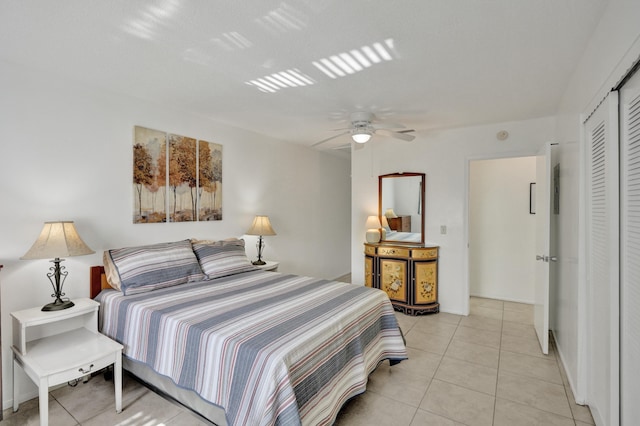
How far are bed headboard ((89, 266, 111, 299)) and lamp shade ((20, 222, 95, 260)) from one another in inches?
17.1

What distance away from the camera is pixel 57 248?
2.31 metres

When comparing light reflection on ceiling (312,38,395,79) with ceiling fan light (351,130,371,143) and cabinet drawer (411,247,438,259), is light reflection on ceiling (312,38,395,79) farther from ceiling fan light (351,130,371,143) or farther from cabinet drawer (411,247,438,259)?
cabinet drawer (411,247,438,259)

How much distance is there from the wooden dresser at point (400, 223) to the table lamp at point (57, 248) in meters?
3.60

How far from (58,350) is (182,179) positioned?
186cm

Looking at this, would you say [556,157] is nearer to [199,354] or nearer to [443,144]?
[443,144]

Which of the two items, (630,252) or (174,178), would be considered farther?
(174,178)

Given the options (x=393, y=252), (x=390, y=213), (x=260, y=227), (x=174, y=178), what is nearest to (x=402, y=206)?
(x=390, y=213)

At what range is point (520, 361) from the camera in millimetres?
2941

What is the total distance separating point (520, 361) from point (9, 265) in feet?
13.9

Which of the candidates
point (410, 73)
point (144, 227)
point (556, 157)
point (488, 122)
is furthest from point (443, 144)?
point (144, 227)

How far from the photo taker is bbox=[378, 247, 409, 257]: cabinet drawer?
4301 millimetres

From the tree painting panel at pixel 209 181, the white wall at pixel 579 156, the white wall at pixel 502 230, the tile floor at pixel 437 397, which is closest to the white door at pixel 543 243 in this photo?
the white wall at pixel 579 156

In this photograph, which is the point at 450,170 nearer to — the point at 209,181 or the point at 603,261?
the point at 603,261

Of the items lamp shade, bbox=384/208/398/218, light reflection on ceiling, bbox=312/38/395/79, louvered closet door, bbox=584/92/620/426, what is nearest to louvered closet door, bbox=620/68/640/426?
louvered closet door, bbox=584/92/620/426
